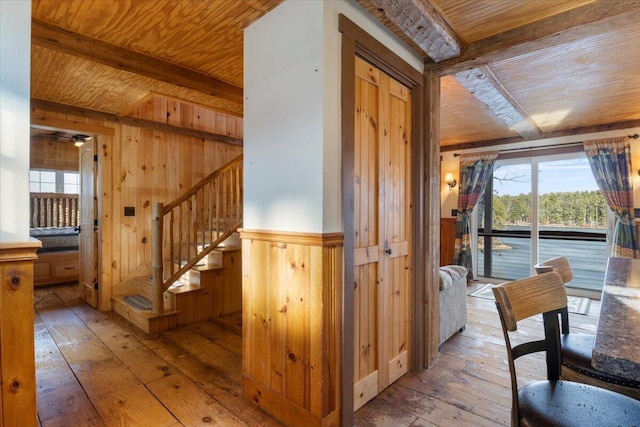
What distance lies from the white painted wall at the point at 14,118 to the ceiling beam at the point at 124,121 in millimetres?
2885

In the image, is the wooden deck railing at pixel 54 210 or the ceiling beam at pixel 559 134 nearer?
the ceiling beam at pixel 559 134

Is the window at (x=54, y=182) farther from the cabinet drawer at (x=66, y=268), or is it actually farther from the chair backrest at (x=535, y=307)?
the chair backrest at (x=535, y=307)

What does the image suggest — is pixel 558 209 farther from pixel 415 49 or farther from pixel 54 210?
pixel 54 210

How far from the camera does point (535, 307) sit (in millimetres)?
1295

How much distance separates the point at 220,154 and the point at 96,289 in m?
2.52

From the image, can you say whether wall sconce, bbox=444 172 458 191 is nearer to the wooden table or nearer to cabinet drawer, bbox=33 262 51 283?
the wooden table

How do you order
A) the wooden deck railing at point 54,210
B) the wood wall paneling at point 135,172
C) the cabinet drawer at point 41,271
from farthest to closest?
the wooden deck railing at point 54,210 < the cabinet drawer at point 41,271 < the wood wall paneling at point 135,172

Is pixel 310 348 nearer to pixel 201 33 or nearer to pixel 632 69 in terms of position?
pixel 201 33

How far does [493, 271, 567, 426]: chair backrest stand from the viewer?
122cm

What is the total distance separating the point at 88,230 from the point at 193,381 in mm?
3067

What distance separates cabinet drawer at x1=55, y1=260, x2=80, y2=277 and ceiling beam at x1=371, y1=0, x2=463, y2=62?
604 cm

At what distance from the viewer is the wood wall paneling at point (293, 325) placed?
170cm

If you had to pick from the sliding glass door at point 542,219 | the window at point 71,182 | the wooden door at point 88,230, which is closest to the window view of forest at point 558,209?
the sliding glass door at point 542,219

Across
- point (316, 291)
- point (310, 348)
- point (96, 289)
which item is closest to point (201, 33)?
point (316, 291)
